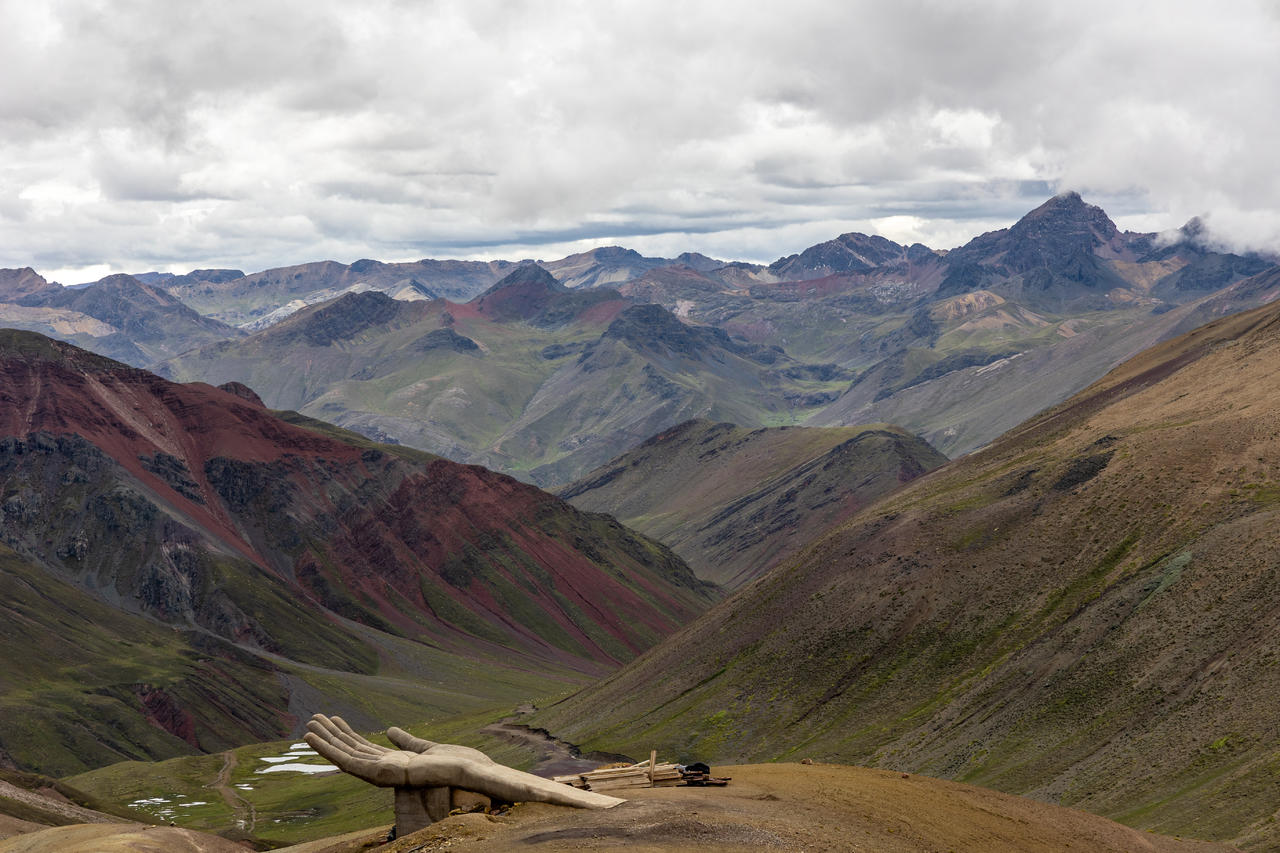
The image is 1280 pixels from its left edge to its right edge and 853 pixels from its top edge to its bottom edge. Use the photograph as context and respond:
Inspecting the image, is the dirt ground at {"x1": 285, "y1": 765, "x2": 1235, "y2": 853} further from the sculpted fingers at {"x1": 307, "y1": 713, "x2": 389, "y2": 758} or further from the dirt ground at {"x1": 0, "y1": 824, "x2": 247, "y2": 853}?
the dirt ground at {"x1": 0, "y1": 824, "x2": 247, "y2": 853}

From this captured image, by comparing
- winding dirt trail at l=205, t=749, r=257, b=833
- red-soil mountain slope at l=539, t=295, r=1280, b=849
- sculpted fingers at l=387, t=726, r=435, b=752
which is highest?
sculpted fingers at l=387, t=726, r=435, b=752

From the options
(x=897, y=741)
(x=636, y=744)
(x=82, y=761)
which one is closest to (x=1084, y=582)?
(x=897, y=741)

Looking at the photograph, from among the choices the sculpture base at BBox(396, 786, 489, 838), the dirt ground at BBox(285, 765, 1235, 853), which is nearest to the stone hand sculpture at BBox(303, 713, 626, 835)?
the sculpture base at BBox(396, 786, 489, 838)

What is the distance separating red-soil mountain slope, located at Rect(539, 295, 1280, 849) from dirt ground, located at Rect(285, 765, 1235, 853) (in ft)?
59.7

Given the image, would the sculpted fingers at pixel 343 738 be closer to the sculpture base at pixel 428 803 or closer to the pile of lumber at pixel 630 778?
the sculpture base at pixel 428 803

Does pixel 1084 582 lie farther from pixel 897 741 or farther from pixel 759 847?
pixel 759 847

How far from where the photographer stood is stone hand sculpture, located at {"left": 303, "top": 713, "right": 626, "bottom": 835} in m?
44.5

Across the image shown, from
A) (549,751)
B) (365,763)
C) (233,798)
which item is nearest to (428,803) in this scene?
(365,763)

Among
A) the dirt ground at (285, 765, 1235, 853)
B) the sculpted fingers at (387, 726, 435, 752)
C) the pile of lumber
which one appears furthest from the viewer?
the pile of lumber

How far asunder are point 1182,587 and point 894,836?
77.4 meters


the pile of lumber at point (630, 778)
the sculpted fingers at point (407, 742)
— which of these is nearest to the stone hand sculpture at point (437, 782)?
the sculpted fingers at point (407, 742)

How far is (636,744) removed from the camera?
140250 millimetres

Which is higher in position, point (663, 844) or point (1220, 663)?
point (663, 844)

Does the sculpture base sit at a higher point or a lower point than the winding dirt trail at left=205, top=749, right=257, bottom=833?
higher
